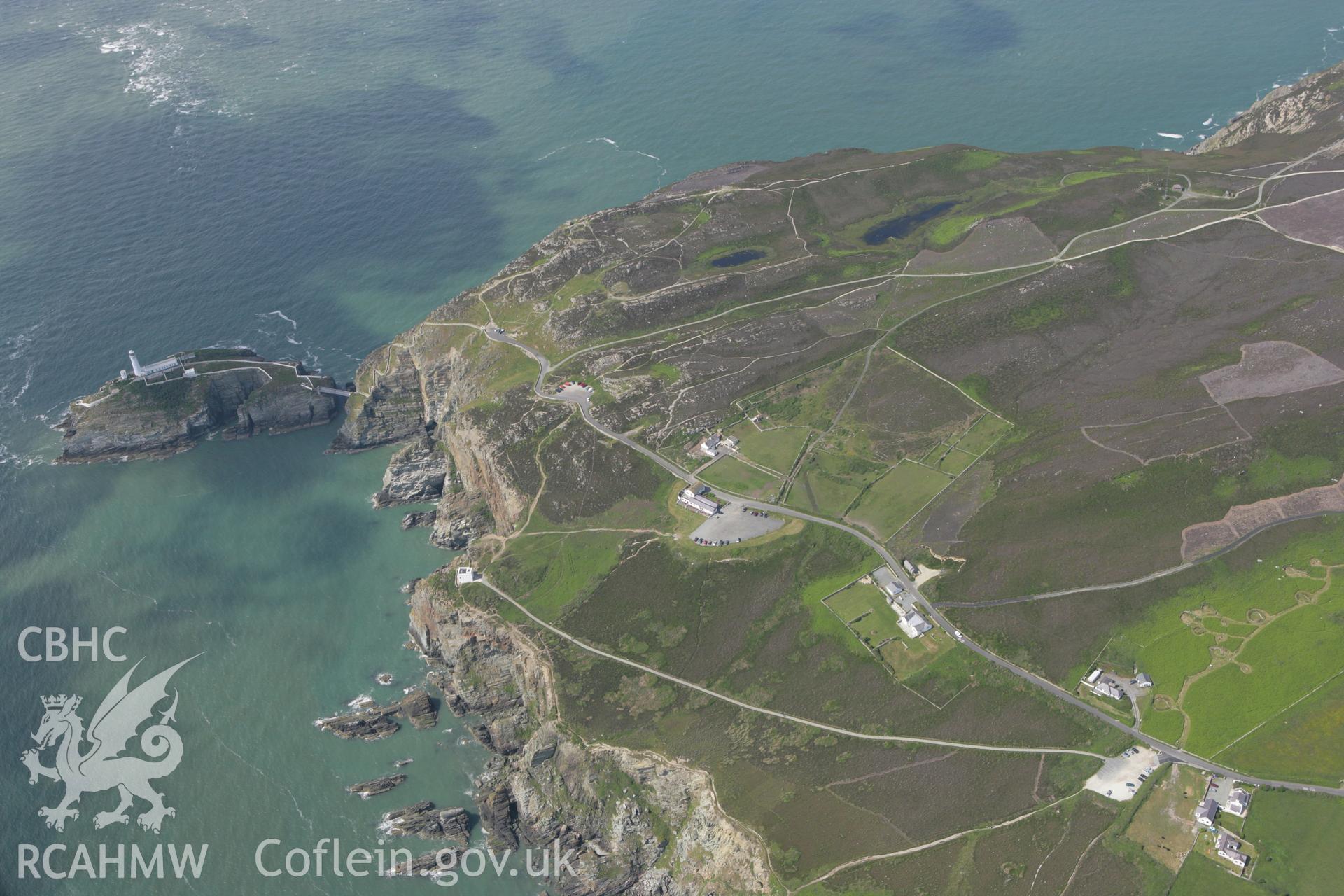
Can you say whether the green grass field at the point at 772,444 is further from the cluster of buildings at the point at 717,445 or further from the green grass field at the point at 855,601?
the green grass field at the point at 855,601

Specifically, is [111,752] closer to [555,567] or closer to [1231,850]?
[555,567]

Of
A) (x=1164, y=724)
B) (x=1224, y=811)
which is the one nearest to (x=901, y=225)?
(x=1164, y=724)

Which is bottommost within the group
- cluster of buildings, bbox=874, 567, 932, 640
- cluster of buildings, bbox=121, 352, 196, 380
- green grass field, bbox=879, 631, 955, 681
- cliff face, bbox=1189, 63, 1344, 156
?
green grass field, bbox=879, 631, 955, 681

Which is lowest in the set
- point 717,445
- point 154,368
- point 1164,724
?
point 1164,724

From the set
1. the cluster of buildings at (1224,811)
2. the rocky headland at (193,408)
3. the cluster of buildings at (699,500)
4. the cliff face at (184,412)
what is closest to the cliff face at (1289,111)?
the cluster of buildings at (699,500)

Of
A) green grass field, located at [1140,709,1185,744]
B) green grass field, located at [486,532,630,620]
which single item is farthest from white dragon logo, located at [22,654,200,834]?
green grass field, located at [1140,709,1185,744]

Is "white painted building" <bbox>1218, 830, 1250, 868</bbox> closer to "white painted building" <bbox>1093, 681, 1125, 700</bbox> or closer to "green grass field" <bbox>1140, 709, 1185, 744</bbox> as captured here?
"green grass field" <bbox>1140, 709, 1185, 744</bbox>
